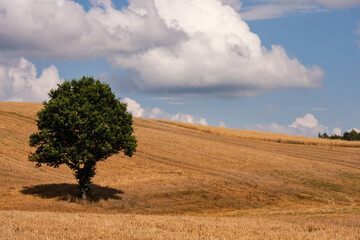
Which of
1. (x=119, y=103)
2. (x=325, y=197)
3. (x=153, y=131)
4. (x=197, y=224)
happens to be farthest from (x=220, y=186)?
(x=153, y=131)

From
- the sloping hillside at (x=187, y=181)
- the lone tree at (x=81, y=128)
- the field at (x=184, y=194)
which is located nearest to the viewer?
the field at (x=184, y=194)

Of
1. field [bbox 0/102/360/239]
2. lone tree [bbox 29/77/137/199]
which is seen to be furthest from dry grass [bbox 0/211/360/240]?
lone tree [bbox 29/77/137/199]

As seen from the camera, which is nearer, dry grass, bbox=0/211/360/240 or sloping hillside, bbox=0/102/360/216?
dry grass, bbox=0/211/360/240

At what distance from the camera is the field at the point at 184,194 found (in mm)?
17688

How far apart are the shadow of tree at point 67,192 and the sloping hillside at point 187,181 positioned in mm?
97

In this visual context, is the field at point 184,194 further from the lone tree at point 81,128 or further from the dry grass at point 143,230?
the lone tree at point 81,128

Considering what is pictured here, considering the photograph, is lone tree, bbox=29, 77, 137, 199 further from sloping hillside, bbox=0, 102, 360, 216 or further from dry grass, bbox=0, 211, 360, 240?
dry grass, bbox=0, 211, 360, 240

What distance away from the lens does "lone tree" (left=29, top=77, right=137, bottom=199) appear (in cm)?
3569

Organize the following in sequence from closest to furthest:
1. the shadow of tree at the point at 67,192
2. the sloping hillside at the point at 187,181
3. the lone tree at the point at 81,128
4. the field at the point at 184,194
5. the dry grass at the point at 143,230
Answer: the dry grass at the point at 143,230
the field at the point at 184,194
the lone tree at the point at 81,128
the sloping hillside at the point at 187,181
the shadow of tree at the point at 67,192

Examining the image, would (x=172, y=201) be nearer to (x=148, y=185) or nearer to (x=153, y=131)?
(x=148, y=185)

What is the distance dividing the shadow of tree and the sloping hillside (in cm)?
10

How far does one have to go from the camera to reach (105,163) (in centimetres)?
5462

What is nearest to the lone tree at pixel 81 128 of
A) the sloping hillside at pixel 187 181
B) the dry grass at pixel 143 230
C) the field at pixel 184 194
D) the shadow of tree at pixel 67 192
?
the shadow of tree at pixel 67 192

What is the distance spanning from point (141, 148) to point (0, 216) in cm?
4542
